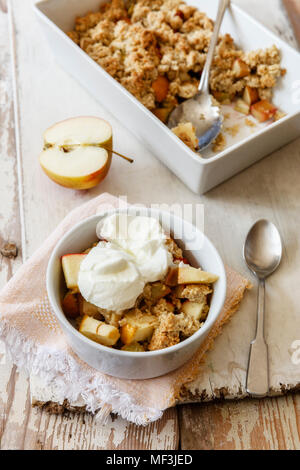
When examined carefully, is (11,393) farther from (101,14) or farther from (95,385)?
(101,14)

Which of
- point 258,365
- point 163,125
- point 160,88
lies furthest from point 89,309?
point 160,88

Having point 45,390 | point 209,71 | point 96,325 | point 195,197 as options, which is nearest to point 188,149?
point 195,197

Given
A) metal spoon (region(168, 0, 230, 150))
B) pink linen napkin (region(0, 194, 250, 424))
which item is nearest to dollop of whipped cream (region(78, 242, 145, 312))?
pink linen napkin (region(0, 194, 250, 424))

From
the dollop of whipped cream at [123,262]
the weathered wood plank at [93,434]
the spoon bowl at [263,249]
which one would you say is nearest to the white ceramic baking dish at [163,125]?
the spoon bowl at [263,249]

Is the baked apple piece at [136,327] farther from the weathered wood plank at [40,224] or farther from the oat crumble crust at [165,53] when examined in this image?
the oat crumble crust at [165,53]

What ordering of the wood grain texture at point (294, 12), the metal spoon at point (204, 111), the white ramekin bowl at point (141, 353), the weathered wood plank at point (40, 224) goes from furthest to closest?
the wood grain texture at point (294, 12)
the metal spoon at point (204, 111)
the weathered wood plank at point (40, 224)
the white ramekin bowl at point (141, 353)

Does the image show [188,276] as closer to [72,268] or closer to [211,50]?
[72,268]
